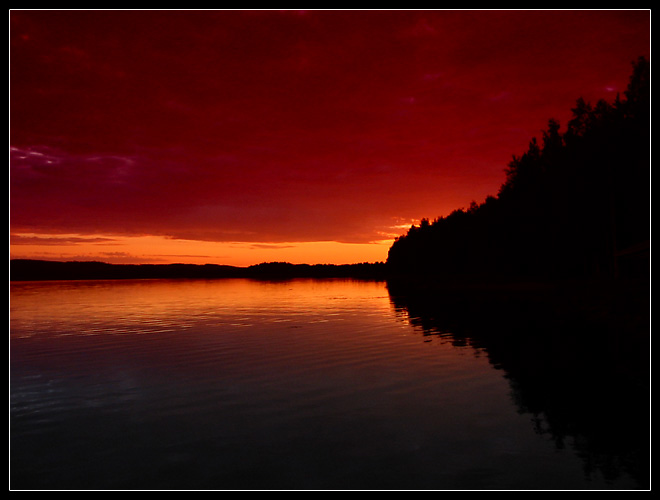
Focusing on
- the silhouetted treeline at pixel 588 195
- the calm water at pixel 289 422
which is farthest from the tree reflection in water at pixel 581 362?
→ the silhouetted treeline at pixel 588 195

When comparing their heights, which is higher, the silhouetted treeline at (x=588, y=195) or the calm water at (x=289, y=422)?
the silhouetted treeline at (x=588, y=195)

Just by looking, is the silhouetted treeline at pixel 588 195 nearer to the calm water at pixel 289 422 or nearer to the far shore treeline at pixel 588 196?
the far shore treeline at pixel 588 196

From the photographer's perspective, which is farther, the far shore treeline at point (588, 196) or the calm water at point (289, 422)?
the far shore treeline at point (588, 196)

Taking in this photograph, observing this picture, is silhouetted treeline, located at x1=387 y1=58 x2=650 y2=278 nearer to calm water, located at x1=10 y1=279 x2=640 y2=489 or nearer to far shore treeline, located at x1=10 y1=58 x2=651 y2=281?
far shore treeline, located at x1=10 y1=58 x2=651 y2=281

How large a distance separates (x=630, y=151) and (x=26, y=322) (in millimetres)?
66599

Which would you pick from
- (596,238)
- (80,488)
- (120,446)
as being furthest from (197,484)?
(596,238)

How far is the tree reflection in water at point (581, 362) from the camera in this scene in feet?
41.0

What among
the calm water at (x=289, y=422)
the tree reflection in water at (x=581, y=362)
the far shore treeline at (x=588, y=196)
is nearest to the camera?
the calm water at (x=289, y=422)

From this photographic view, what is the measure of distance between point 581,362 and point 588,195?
48.2 metres

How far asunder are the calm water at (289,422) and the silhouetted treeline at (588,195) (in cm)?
3142

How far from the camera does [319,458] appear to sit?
11.7 metres

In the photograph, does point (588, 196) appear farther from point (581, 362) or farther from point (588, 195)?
point (581, 362)

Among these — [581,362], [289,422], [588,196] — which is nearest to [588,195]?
[588,196]
